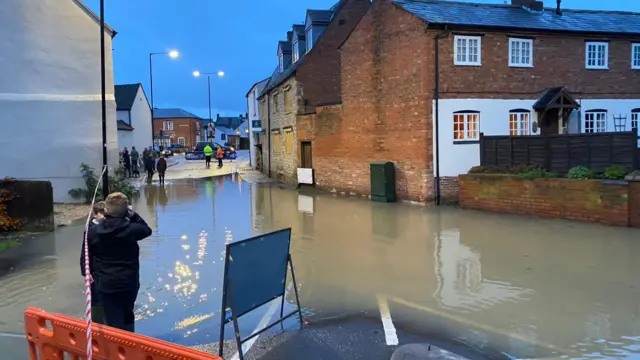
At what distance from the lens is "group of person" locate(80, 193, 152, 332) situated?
15.9ft

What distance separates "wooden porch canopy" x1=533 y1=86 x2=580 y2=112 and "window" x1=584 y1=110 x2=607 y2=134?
125 cm

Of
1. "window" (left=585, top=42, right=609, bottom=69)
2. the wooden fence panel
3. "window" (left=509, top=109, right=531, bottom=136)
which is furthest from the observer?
"window" (left=585, top=42, right=609, bottom=69)

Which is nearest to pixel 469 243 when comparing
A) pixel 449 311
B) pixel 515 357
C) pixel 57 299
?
pixel 449 311

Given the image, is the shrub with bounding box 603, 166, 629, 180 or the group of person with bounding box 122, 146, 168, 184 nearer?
the shrub with bounding box 603, 166, 629, 180

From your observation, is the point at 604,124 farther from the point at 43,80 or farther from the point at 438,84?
the point at 43,80

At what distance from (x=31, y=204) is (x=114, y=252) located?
8.96 m

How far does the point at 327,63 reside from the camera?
26.3 m

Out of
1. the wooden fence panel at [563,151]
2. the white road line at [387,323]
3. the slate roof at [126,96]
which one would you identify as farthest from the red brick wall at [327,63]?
the slate roof at [126,96]

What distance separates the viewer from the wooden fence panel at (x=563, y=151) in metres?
13.1

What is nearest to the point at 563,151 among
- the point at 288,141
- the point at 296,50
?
the point at 288,141

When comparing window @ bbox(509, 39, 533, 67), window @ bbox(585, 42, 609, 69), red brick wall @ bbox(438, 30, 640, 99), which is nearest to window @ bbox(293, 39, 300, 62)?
red brick wall @ bbox(438, 30, 640, 99)

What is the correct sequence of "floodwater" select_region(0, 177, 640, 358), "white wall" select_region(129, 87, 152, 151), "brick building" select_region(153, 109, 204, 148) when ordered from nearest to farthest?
"floodwater" select_region(0, 177, 640, 358) → "white wall" select_region(129, 87, 152, 151) → "brick building" select_region(153, 109, 204, 148)

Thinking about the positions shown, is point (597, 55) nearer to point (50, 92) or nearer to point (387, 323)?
point (387, 323)

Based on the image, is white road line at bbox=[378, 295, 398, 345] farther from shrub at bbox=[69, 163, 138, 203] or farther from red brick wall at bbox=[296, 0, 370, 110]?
red brick wall at bbox=[296, 0, 370, 110]
